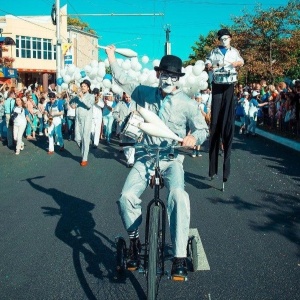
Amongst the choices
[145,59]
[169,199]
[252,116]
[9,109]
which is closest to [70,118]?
[9,109]

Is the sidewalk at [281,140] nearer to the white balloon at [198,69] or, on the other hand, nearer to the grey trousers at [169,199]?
→ the white balloon at [198,69]

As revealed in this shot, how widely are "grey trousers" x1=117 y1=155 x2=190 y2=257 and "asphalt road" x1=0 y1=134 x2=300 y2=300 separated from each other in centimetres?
61

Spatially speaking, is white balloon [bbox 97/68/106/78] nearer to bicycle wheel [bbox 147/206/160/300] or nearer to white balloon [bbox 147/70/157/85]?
white balloon [bbox 147/70/157/85]

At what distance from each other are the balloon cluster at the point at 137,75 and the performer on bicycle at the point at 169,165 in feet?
8.20

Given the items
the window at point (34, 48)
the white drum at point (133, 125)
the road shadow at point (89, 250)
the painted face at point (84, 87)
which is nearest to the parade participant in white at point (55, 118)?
the painted face at point (84, 87)

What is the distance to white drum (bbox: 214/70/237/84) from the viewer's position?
22.2ft

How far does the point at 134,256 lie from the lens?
419 centimetres

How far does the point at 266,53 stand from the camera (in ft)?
99.6

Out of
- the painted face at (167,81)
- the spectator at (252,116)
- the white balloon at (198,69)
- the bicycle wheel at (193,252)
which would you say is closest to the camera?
the painted face at (167,81)

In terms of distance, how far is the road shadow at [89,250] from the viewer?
426 cm

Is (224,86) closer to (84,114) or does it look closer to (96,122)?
(84,114)

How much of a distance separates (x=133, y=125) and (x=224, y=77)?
340 cm

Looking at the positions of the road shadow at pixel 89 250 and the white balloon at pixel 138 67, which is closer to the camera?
the road shadow at pixel 89 250

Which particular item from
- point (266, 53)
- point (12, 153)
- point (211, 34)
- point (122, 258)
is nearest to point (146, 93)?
point (122, 258)
